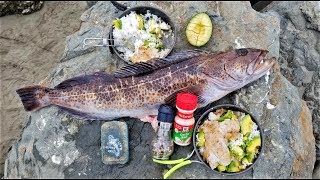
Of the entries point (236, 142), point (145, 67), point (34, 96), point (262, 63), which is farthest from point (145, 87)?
point (262, 63)

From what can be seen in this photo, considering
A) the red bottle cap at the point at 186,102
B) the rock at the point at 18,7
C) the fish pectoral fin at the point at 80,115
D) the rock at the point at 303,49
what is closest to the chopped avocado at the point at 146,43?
the red bottle cap at the point at 186,102

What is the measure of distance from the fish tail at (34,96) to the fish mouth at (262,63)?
2.80 metres

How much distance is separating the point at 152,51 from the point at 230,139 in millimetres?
1686

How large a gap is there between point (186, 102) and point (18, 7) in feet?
12.7

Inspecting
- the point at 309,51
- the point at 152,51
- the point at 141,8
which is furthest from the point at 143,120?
the point at 309,51

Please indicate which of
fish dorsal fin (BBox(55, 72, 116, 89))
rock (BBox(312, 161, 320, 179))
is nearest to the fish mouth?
rock (BBox(312, 161, 320, 179))

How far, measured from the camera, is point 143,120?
→ 20.6ft

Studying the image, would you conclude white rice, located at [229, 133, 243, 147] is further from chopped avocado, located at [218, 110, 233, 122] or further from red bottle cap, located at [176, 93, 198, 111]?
red bottle cap, located at [176, 93, 198, 111]

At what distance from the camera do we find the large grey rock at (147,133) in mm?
6008

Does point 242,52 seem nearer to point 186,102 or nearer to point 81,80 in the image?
point 186,102

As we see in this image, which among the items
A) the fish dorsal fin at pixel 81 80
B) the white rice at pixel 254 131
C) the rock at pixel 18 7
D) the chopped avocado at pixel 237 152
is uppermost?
the rock at pixel 18 7

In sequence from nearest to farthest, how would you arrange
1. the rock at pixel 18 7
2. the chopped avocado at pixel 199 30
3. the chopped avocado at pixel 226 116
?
the chopped avocado at pixel 226 116, the chopped avocado at pixel 199 30, the rock at pixel 18 7

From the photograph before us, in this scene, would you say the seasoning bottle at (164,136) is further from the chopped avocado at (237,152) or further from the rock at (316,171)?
the rock at (316,171)

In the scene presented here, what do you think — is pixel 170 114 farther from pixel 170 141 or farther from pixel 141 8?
pixel 141 8
